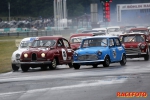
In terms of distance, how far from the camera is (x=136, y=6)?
98.7 metres

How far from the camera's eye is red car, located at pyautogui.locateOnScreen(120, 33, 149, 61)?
1155 inches

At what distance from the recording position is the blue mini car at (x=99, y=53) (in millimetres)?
23781

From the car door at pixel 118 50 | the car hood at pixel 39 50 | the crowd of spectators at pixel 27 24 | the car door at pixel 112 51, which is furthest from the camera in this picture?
the crowd of spectators at pixel 27 24

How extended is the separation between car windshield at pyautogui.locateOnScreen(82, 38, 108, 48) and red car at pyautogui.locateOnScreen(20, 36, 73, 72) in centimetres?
123

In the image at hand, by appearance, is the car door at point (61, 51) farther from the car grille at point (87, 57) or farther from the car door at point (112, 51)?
the car door at point (112, 51)

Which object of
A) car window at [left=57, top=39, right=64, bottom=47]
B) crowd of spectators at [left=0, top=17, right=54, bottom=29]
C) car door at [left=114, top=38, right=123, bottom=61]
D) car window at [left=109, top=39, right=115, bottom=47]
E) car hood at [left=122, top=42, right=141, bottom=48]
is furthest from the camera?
crowd of spectators at [left=0, top=17, right=54, bottom=29]

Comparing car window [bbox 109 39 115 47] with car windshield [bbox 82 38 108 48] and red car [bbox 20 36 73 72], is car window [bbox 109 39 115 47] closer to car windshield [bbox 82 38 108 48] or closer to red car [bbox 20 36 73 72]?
car windshield [bbox 82 38 108 48]

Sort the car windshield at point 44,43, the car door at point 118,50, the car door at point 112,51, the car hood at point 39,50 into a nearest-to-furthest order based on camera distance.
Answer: the car door at point 112,51
the car hood at point 39,50
the car door at point 118,50
the car windshield at point 44,43

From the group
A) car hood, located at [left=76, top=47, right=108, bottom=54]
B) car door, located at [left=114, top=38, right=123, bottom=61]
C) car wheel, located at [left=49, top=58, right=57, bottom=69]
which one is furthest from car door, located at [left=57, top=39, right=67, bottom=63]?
car door, located at [left=114, top=38, right=123, bottom=61]

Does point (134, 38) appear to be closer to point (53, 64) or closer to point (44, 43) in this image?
point (44, 43)

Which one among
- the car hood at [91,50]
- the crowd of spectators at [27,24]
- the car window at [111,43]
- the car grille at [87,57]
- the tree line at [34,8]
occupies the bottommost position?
the car grille at [87,57]

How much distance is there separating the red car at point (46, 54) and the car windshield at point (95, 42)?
1.23 m

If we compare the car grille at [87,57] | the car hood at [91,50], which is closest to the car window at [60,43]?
the car hood at [91,50]

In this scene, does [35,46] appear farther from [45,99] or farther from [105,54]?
[45,99]
